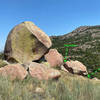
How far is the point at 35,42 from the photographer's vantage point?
12.6 metres

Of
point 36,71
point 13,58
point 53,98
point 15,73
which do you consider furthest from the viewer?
point 13,58

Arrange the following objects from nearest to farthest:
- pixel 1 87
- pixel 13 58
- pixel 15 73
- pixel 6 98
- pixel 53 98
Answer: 1. pixel 6 98
2. pixel 53 98
3. pixel 1 87
4. pixel 15 73
5. pixel 13 58

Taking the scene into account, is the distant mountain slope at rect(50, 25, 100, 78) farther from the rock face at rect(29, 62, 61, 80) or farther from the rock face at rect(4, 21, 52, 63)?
the rock face at rect(29, 62, 61, 80)

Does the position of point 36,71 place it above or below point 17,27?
below

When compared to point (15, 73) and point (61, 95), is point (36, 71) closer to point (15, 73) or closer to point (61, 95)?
point (15, 73)

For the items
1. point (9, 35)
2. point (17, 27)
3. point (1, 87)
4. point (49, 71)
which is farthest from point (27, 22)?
point (1, 87)

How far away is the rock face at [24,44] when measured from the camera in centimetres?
1233

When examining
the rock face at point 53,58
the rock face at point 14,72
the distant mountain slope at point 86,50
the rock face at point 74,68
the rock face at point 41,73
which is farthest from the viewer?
the distant mountain slope at point 86,50

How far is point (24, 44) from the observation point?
1265 centimetres

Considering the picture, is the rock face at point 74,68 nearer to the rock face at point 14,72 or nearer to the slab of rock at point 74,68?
the slab of rock at point 74,68

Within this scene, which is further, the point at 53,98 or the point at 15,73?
the point at 15,73

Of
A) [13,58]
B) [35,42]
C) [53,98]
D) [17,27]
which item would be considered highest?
[17,27]

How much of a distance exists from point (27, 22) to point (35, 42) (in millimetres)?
1892

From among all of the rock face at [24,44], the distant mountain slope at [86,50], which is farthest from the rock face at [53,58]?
the distant mountain slope at [86,50]
